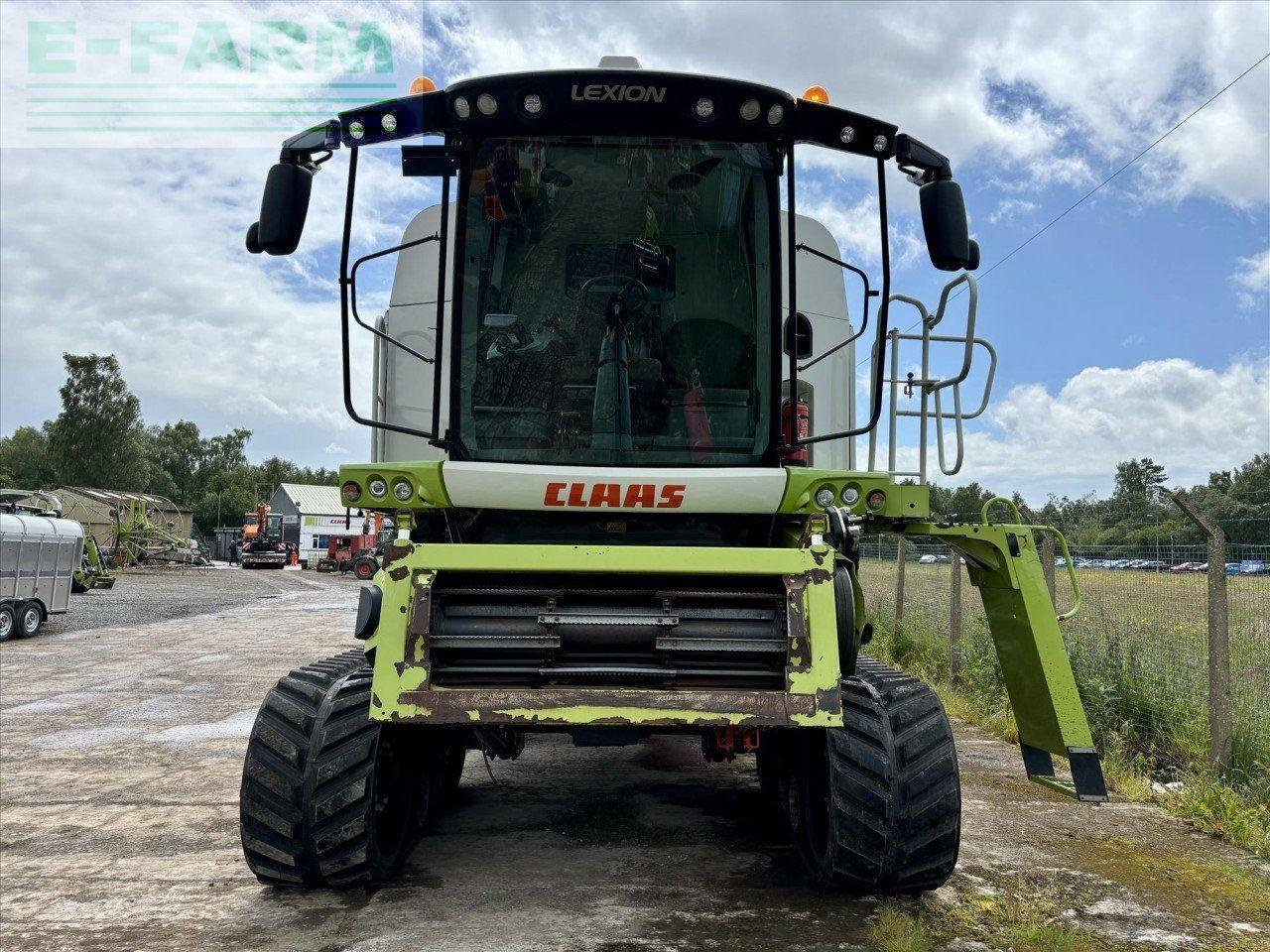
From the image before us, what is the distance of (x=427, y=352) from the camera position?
198 inches

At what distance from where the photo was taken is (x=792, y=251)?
156 inches

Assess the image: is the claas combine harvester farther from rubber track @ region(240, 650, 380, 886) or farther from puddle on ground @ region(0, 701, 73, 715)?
puddle on ground @ region(0, 701, 73, 715)

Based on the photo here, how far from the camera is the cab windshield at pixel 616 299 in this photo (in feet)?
13.2

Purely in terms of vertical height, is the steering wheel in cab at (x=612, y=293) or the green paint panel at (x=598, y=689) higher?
the steering wheel in cab at (x=612, y=293)

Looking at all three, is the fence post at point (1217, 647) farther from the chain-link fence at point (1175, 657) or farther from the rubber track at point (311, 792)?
the rubber track at point (311, 792)

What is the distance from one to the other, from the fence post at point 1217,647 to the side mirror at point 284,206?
→ 16.4ft

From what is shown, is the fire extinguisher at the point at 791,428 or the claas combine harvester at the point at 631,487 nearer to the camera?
the claas combine harvester at the point at 631,487

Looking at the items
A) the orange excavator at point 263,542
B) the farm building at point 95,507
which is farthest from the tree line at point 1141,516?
the orange excavator at point 263,542

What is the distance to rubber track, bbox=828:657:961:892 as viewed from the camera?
3.67 metres

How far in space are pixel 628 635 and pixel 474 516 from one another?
0.94 m

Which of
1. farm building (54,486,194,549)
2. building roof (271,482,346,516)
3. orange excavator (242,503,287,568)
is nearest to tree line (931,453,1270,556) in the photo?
→ farm building (54,486,194,549)

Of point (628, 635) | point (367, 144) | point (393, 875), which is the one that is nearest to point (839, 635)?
point (628, 635)

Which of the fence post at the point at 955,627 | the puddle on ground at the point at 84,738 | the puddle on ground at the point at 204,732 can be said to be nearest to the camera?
the puddle on ground at the point at 84,738

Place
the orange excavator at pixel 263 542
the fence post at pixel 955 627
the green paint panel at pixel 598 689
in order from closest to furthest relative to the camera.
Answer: the green paint panel at pixel 598 689 → the fence post at pixel 955 627 → the orange excavator at pixel 263 542
